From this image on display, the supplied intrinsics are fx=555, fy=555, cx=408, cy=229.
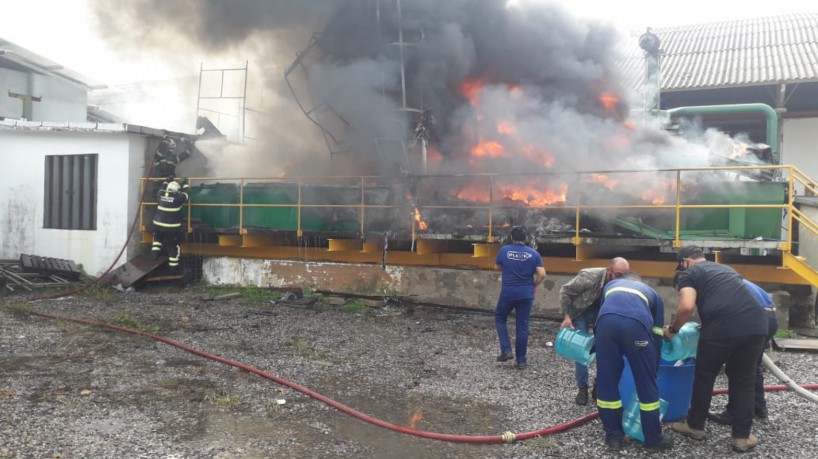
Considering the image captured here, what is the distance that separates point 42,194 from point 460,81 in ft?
29.8

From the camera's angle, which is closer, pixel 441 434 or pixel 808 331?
pixel 441 434

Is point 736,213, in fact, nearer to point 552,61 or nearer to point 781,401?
point 781,401

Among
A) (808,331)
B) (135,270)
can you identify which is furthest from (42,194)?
(808,331)

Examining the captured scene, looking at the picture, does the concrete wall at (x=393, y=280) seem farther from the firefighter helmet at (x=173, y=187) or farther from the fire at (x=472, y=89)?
the fire at (x=472, y=89)

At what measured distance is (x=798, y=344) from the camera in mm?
6551

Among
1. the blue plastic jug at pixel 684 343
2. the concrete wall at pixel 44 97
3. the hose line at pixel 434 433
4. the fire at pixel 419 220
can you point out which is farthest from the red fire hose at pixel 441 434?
the concrete wall at pixel 44 97

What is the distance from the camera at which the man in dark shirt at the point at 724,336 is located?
3.85m

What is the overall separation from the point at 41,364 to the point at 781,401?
7.11 metres

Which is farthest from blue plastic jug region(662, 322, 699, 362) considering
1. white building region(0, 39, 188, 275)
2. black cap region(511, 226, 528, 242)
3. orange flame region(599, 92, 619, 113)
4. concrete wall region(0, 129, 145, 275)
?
concrete wall region(0, 129, 145, 275)

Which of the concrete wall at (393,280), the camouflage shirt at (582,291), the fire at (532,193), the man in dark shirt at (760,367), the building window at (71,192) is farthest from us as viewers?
the building window at (71,192)

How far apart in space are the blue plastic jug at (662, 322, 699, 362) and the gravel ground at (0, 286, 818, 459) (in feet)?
2.06

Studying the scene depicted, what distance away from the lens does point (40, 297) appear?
941 centimetres

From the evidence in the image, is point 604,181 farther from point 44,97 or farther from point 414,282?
point 44,97

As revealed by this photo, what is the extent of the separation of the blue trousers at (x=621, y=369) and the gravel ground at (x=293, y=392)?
0.20 m
